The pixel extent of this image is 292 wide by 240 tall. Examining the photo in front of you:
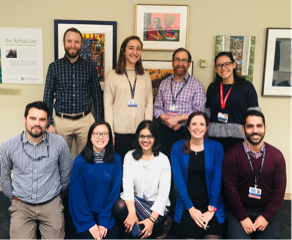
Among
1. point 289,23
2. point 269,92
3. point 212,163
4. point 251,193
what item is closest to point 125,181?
point 212,163

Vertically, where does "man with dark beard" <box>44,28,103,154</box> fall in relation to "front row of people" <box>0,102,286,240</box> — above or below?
above

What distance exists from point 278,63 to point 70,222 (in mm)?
3216

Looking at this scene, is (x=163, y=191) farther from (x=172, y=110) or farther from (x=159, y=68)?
(x=159, y=68)

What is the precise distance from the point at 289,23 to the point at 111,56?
238 centimetres

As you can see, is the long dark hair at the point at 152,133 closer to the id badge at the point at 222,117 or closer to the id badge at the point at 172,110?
the id badge at the point at 172,110

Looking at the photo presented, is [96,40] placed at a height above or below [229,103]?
above

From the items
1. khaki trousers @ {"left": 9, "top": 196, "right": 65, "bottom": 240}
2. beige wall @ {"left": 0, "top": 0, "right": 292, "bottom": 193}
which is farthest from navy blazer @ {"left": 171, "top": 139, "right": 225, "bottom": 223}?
beige wall @ {"left": 0, "top": 0, "right": 292, "bottom": 193}

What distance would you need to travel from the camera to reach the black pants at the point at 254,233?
1.97m

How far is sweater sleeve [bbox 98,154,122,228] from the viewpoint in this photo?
2016 mm

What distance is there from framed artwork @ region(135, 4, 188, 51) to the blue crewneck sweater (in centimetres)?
176

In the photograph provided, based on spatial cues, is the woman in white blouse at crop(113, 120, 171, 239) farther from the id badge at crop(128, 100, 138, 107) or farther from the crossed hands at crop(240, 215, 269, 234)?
the crossed hands at crop(240, 215, 269, 234)

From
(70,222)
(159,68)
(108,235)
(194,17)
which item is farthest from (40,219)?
(194,17)

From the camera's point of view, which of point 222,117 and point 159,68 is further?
point 159,68

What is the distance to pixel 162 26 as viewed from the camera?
9.95 ft
